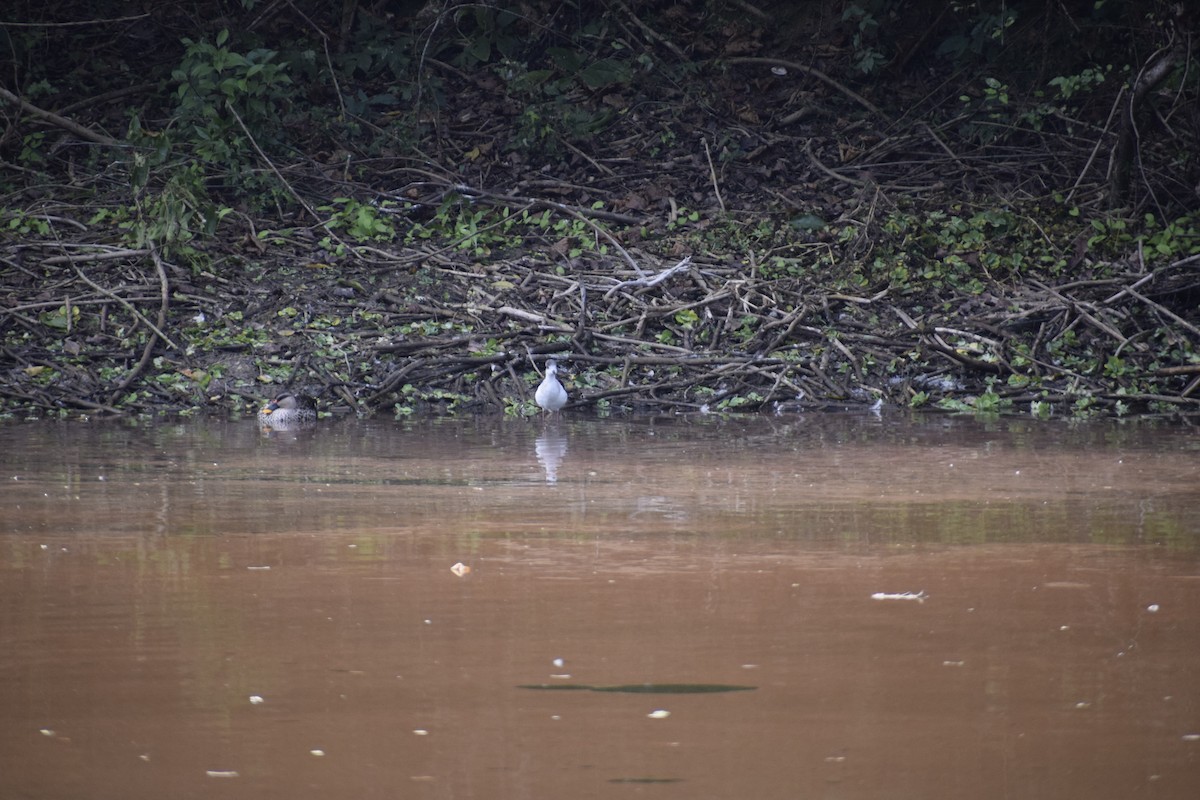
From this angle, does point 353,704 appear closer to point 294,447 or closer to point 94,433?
point 294,447

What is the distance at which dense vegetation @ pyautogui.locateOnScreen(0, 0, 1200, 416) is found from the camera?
8.13m

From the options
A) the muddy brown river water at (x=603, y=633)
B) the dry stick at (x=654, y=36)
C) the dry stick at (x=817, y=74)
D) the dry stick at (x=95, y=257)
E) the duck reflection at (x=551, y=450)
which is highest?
the dry stick at (x=654, y=36)

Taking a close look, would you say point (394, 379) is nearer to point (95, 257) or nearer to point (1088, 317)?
point (95, 257)

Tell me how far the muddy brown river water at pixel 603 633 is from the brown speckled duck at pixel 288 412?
6.09 feet

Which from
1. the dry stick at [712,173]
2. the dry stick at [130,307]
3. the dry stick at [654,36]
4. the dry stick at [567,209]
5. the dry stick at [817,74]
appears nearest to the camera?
the dry stick at [130,307]

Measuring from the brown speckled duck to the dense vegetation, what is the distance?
1.60ft

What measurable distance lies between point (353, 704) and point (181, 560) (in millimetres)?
1353

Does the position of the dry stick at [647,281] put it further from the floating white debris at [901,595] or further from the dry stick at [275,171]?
the floating white debris at [901,595]

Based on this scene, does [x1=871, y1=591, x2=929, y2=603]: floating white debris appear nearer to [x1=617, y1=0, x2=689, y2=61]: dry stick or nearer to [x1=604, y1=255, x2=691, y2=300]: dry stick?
[x1=604, y1=255, x2=691, y2=300]: dry stick

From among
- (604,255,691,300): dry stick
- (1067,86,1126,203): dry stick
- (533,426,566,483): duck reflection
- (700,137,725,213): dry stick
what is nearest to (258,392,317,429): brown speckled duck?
(533,426,566,483): duck reflection

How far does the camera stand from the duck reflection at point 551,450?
5320 millimetres

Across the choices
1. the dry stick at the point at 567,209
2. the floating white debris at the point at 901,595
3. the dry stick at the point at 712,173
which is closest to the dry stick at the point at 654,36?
the dry stick at the point at 712,173

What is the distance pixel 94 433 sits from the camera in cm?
670

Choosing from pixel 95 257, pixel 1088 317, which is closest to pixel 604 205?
pixel 95 257
